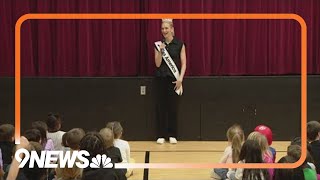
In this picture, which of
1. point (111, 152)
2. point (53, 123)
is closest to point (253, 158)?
point (111, 152)

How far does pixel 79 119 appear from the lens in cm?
516

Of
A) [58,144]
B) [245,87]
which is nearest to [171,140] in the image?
[245,87]

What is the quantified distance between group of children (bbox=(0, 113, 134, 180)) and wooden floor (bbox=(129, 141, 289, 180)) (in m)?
A: 0.25

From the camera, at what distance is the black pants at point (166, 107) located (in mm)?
5137

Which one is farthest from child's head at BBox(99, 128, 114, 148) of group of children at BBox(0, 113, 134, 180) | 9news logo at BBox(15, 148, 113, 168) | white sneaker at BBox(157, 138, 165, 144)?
white sneaker at BBox(157, 138, 165, 144)

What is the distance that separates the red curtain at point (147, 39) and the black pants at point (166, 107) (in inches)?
9.7

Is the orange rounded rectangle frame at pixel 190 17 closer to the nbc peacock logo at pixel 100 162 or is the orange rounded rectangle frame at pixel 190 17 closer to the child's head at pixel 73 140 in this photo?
the child's head at pixel 73 140

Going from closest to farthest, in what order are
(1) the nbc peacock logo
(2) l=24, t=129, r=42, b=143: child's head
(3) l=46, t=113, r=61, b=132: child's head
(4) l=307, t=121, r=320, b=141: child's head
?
1. (1) the nbc peacock logo
2. (2) l=24, t=129, r=42, b=143: child's head
3. (4) l=307, t=121, r=320, b=141: child's head
4. (3) l=46, t=113, r=61, b=132: child's head

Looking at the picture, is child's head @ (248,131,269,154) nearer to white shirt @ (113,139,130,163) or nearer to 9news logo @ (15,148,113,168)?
9news logo @ (15,148,113,168)

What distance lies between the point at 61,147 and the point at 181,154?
1.29 metres

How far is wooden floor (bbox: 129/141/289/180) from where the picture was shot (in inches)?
156

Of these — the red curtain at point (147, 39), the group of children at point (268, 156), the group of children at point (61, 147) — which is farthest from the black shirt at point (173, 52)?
the group of children at point (268, 156)

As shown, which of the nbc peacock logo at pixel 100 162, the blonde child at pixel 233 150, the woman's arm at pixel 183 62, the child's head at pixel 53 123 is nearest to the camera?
the nbc peacock logo at pixel 100 162

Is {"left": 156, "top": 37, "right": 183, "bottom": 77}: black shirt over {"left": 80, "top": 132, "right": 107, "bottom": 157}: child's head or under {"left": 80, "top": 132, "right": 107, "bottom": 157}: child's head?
over
